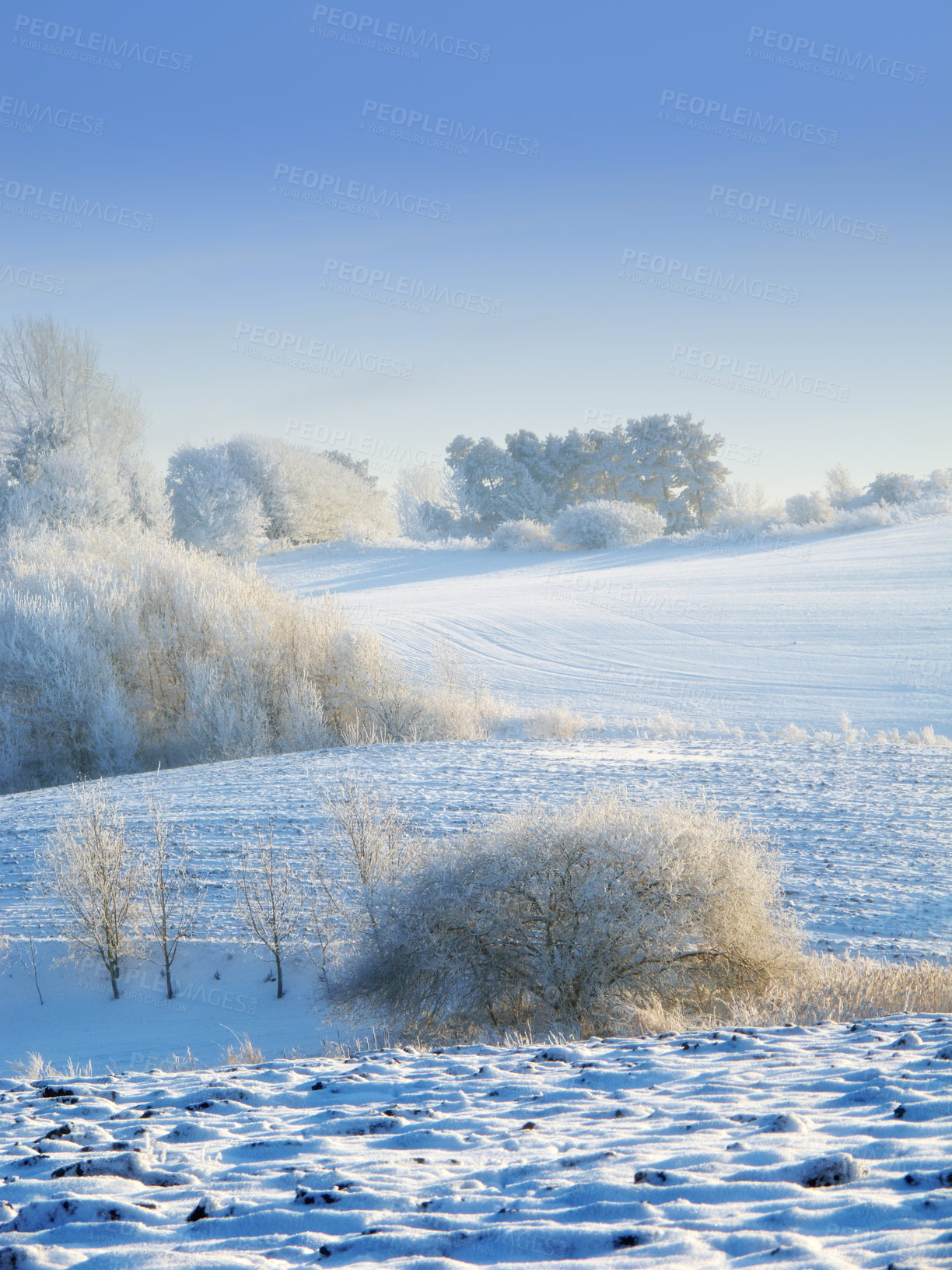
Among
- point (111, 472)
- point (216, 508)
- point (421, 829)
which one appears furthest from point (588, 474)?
point (421, 829)

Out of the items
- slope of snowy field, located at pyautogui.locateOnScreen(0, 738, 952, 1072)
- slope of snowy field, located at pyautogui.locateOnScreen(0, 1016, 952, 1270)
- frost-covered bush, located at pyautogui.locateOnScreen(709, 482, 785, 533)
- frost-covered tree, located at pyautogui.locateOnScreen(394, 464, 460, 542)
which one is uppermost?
Answer: frost-covered tree, located at pyautogui.locateOnScreen(394, 464, 460, 542)

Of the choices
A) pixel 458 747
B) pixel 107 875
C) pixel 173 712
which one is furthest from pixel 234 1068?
pixel 173 712

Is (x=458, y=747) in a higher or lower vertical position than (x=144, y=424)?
lower

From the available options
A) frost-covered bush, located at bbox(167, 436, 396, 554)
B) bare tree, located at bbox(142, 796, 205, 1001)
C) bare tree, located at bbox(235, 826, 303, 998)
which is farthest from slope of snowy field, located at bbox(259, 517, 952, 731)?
bare tree, located at bbox(142, 796, 205, 1001)

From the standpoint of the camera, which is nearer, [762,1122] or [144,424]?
[762,1122]

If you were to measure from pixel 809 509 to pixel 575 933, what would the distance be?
128 ft

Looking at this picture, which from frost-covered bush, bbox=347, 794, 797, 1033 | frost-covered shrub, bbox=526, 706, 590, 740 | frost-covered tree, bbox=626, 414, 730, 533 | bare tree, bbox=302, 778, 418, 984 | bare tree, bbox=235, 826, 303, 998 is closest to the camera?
frost-covered bush, bbox=347, 794, 797, 1033

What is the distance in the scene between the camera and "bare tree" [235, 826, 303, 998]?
286 inches

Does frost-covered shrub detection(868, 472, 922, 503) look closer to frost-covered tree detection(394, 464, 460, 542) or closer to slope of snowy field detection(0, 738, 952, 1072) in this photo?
frost-covered tree detection(394, 464, 460, 542)

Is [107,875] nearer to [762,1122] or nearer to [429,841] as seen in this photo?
[429,841]

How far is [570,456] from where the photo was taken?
5322 centimetres

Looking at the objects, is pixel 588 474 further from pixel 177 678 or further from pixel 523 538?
pixel 177 678

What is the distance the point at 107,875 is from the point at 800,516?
38761 millimetres

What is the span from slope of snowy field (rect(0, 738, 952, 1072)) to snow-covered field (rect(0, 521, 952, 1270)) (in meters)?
0.04
